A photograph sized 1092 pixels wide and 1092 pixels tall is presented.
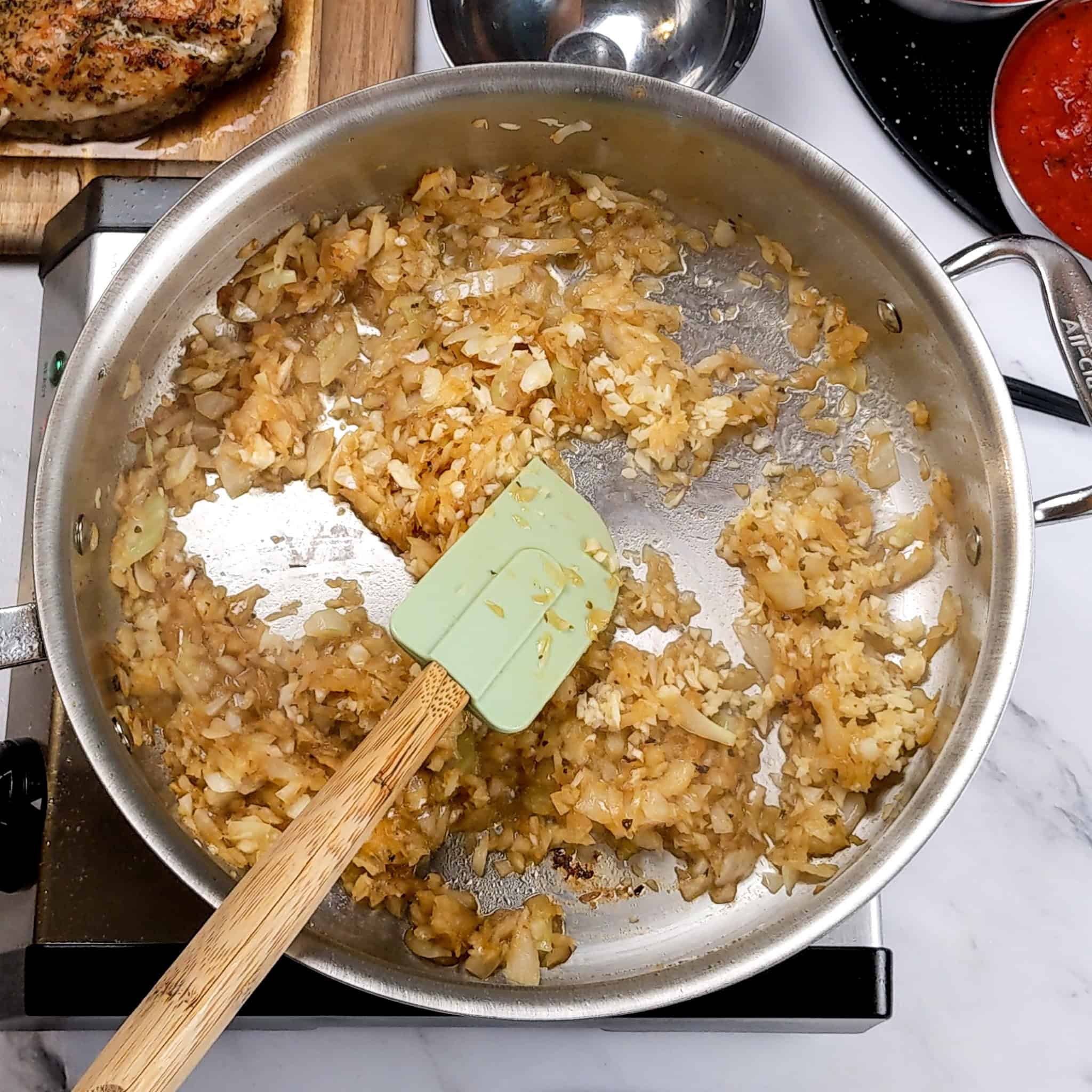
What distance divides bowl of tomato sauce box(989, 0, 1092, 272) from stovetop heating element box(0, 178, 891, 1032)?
1.10m

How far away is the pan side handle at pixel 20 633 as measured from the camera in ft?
3.88

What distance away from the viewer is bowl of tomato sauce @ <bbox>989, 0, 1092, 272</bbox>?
154cm

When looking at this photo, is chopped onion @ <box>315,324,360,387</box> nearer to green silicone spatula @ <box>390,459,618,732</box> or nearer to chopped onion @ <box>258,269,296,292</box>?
chopped onion @ <box>258,269,296,292</box>

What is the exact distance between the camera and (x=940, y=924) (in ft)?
5.12

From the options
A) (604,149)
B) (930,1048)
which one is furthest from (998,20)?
(930,1048)

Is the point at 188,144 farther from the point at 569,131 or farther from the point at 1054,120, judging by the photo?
the point at 1054,120

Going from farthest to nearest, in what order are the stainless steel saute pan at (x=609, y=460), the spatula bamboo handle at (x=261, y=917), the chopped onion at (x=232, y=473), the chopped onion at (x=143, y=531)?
the chopped onion at (x=232, y=473)
the chopped onion at (x=143, y=531)
the stainless steel saute pan at (x=609, y=460)
the spatula bamboo handle at (x=261, y=917)

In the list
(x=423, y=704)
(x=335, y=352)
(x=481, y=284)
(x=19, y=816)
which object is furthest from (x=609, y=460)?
(x=19, y=816)

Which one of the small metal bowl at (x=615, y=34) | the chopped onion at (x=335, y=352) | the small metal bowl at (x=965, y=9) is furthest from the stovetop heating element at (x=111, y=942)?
the small metal bowl at (x=965, y=9)

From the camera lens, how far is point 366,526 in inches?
60.2

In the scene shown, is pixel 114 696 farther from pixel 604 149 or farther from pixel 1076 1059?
pixel 1076 1059

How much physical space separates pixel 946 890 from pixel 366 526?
3.55ft

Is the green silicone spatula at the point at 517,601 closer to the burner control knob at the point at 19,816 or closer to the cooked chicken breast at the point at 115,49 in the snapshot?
the burner control knob at the point at 19,816

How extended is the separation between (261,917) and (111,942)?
17.7 inches
